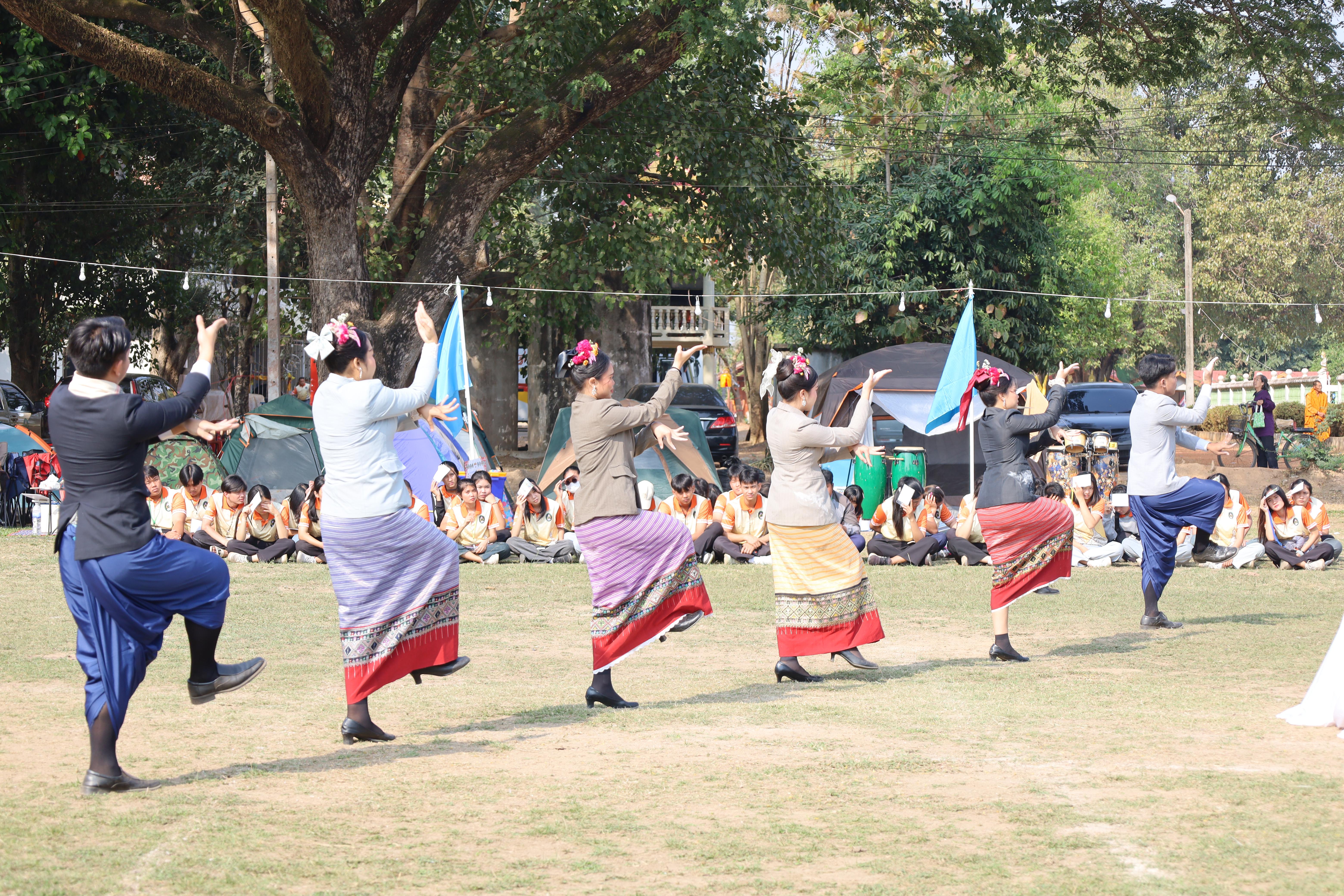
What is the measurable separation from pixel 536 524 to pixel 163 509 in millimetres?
3965

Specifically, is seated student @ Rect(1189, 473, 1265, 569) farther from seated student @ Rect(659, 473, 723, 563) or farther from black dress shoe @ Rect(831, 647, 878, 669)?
black dress shoe @ Rect(831, 647, 878, 669)

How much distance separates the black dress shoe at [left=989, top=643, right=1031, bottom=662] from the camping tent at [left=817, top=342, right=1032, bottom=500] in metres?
11.6

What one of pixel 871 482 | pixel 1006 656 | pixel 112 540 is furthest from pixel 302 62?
pixel 112 540

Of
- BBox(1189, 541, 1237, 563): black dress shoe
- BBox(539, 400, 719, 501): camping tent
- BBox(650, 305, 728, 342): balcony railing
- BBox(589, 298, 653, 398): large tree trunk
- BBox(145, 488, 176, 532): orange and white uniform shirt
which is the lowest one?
BBox(1189, 541, 1237, 563): black dress shoe

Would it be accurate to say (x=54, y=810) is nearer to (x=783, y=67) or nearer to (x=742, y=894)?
(x=742, y=894)

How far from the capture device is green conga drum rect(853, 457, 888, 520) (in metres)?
17.2

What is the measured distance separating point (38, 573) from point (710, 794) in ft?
32.2

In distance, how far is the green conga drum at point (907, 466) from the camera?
Answer: 1734cm

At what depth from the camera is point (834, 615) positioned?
7770 mm

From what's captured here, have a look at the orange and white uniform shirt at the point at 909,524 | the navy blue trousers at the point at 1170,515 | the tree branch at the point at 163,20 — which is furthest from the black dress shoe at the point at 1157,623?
the tree branch at the point at 163,20

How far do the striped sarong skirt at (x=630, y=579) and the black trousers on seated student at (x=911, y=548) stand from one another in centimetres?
725

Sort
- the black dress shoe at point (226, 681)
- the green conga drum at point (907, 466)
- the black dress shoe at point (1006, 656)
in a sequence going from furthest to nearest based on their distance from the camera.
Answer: the green conga drum at point (907, 466)
the black dress shoe at point (1006, 656)
the black dress shoe at point (226, 681)

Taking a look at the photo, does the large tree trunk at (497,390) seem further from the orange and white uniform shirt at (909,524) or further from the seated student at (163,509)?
the orange and white uniform shirt at (909,524)

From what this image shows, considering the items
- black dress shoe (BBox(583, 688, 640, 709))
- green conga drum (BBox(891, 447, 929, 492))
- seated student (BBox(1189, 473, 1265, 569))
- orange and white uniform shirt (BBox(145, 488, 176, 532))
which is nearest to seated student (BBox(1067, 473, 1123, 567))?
seated student (BBox(1189, 473, 1265, 569))
